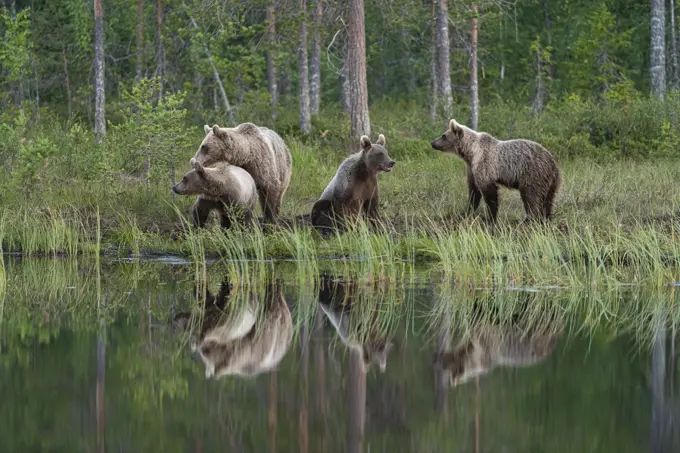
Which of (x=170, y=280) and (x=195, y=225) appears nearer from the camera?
(x=170, y=280)

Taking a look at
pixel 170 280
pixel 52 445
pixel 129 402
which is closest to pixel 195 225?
pixel 170 280

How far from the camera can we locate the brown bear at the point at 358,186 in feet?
43.0

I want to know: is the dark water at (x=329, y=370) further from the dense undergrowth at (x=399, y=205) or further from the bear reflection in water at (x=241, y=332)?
the dense undergrowth at (x=399, y=205)

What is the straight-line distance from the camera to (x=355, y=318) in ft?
30.8

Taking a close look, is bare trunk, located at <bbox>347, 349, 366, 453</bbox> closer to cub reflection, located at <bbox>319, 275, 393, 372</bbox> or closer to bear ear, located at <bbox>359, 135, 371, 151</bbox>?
cub reflection, located at <bbox>319, 275, 393, 372</bbox>

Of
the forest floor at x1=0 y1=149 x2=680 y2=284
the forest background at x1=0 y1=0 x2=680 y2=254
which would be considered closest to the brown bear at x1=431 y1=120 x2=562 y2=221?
the forest floor at x1=0 y1=149 x2=680 y2=284

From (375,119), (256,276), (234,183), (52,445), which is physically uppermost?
(375,119)

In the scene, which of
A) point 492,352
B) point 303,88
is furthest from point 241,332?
point 303,88

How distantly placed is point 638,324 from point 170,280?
5.07 metres

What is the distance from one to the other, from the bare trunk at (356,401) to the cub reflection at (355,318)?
0.23ft

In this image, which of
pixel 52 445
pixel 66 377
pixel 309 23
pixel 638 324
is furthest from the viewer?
pixel 309 23

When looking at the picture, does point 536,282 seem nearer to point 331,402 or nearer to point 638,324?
point 638,324

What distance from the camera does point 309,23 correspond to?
65.5ft

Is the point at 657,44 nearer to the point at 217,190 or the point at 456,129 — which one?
the point at 456,129
